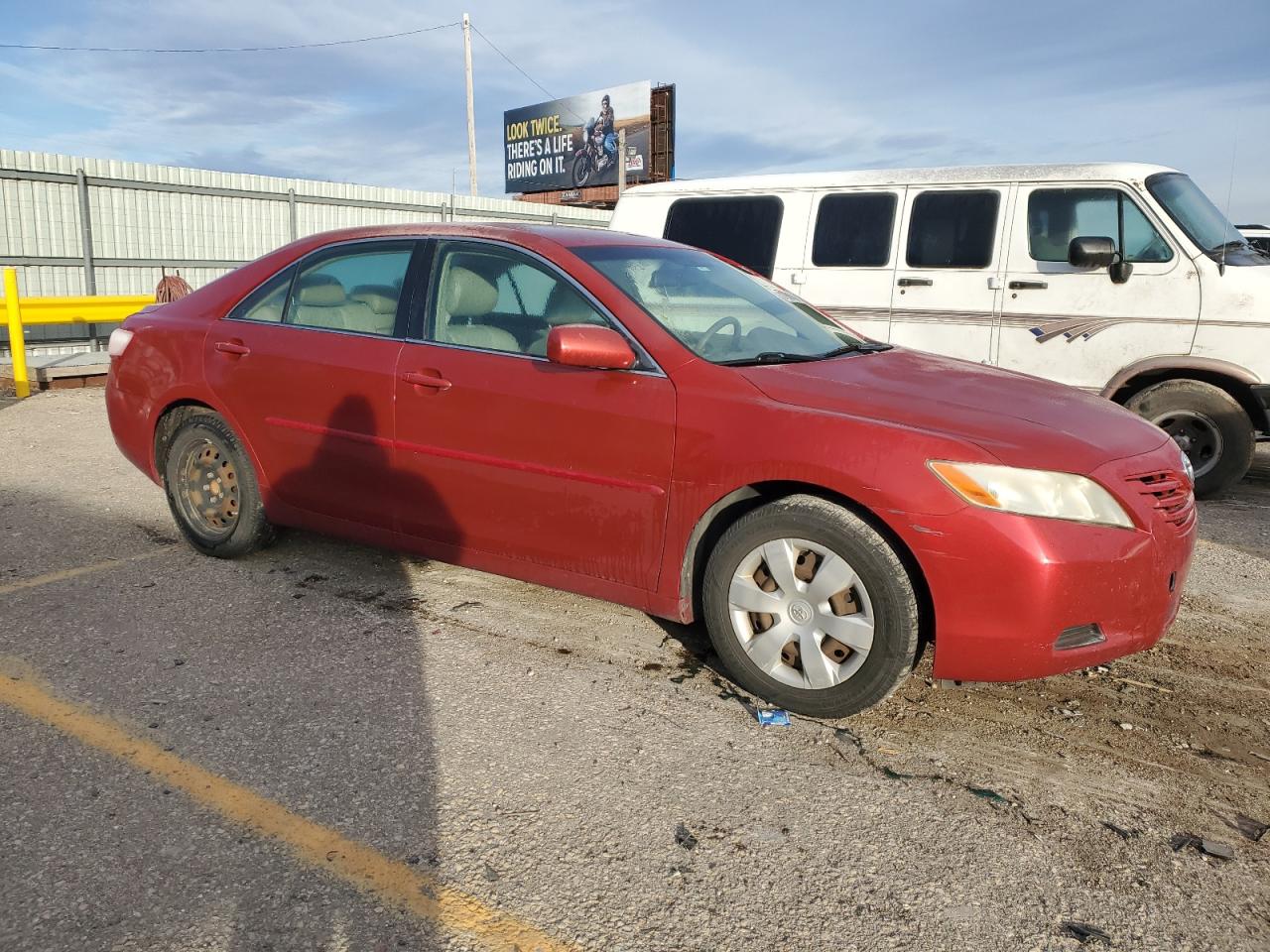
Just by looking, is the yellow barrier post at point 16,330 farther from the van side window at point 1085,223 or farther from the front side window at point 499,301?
the van side window at point 1085,223

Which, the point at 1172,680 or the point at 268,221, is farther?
the point at 268,221

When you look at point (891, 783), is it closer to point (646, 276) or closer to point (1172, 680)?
point (1172, 680)

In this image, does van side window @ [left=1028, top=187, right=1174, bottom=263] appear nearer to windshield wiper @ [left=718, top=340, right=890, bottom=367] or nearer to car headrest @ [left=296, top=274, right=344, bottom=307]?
windshield wiper @ [left=718, top=340, right=890, bottom=367]

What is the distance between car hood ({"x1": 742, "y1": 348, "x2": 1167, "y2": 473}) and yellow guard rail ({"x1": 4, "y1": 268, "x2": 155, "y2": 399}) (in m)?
8.59

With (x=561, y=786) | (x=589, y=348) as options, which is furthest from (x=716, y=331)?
(x=561, y=786)

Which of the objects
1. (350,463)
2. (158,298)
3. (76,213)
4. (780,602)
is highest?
(76,213)

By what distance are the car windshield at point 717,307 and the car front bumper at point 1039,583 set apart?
3.46ft

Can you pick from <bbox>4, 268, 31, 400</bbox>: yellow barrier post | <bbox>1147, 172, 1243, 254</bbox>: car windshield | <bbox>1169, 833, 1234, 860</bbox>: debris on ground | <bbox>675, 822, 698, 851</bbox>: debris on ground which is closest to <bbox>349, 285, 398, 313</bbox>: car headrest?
<bbox>675, 822, 698, 851</bbox>: debris on ground

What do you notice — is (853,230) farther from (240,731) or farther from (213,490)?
(240,731)

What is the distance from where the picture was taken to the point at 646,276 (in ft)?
12.9

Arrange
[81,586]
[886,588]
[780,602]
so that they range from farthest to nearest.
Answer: [81,586], [780,602], [886,588]

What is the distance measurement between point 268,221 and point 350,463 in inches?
533

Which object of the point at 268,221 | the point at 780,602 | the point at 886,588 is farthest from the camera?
the point at 268,221

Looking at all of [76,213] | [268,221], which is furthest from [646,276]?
[268,221]
